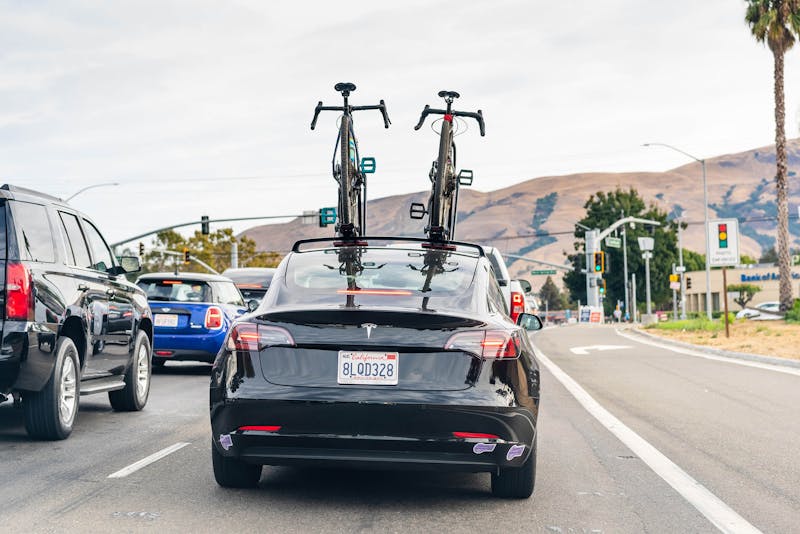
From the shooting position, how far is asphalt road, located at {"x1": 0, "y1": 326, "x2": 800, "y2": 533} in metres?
5.53

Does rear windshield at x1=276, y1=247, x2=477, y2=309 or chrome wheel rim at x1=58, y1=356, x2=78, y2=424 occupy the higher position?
rear windshield at x1=276, y1=247, x2=477, y2=309

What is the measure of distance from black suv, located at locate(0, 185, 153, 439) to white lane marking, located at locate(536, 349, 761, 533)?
4727 mm

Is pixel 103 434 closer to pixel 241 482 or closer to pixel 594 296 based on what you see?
pixel 241 482

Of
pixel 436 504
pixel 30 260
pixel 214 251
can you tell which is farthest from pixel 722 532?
pixel 214 251

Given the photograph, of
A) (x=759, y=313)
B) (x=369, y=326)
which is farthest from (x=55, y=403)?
(x=759, y=313)

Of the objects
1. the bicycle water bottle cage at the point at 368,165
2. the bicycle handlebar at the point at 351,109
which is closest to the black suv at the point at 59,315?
the bicycle handlebar at the point at 351,109

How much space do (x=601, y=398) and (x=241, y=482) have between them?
7.44 metres

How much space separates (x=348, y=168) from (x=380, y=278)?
9.93 meters

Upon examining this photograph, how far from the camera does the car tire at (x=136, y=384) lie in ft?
35.0

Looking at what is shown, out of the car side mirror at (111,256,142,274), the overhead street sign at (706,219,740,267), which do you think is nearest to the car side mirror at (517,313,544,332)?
the car side mirror at (111,256,142,274)

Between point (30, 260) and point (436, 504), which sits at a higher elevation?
point (30, 260)

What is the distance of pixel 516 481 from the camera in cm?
614

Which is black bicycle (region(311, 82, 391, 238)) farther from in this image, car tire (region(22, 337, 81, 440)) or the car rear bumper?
the car rear bumper

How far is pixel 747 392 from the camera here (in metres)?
13.8
